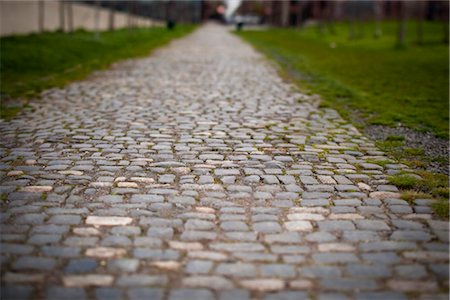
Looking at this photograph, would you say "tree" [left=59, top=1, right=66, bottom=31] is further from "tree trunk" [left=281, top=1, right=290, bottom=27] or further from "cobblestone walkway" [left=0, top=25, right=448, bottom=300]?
"tree trunk" [left=281, top=1, right=290, bottom=27]

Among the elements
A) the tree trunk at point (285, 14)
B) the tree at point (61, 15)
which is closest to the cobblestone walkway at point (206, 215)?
the tree at point (61, 15)

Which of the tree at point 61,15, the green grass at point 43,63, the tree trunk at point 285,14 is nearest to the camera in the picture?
the green grass at point 43,63

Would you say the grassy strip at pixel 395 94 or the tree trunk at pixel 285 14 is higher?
the tree trunk at pixel 285 14

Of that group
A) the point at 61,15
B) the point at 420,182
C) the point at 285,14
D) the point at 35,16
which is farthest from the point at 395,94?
the point at 285,14

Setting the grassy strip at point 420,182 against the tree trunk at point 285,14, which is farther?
the tree trunk at point 285,14

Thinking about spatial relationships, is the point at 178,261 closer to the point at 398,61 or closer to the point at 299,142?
the point at 299,142

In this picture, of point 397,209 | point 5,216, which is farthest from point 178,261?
point 397,209

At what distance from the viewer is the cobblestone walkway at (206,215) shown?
3.05 m

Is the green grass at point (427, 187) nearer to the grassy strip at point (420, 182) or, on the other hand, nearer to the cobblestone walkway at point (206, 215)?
the grassy strip at point (420, 182)

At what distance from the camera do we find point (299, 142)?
21.4 feet

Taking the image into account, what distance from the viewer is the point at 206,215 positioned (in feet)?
13.2

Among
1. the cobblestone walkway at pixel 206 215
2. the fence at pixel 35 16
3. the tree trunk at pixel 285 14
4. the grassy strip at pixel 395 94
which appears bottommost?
the cobblestone walkway at pixel 206 215

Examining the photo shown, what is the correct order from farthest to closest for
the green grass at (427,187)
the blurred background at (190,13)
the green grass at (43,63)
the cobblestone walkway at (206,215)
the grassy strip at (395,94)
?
the blurred background at (190,13), the green grass at (43,63), the grassy strip at (395,94), the green grass at (427,187), the cobblestone walkway at (206,215)

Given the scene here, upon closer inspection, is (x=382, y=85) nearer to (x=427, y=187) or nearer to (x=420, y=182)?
(x=420, y=182)
